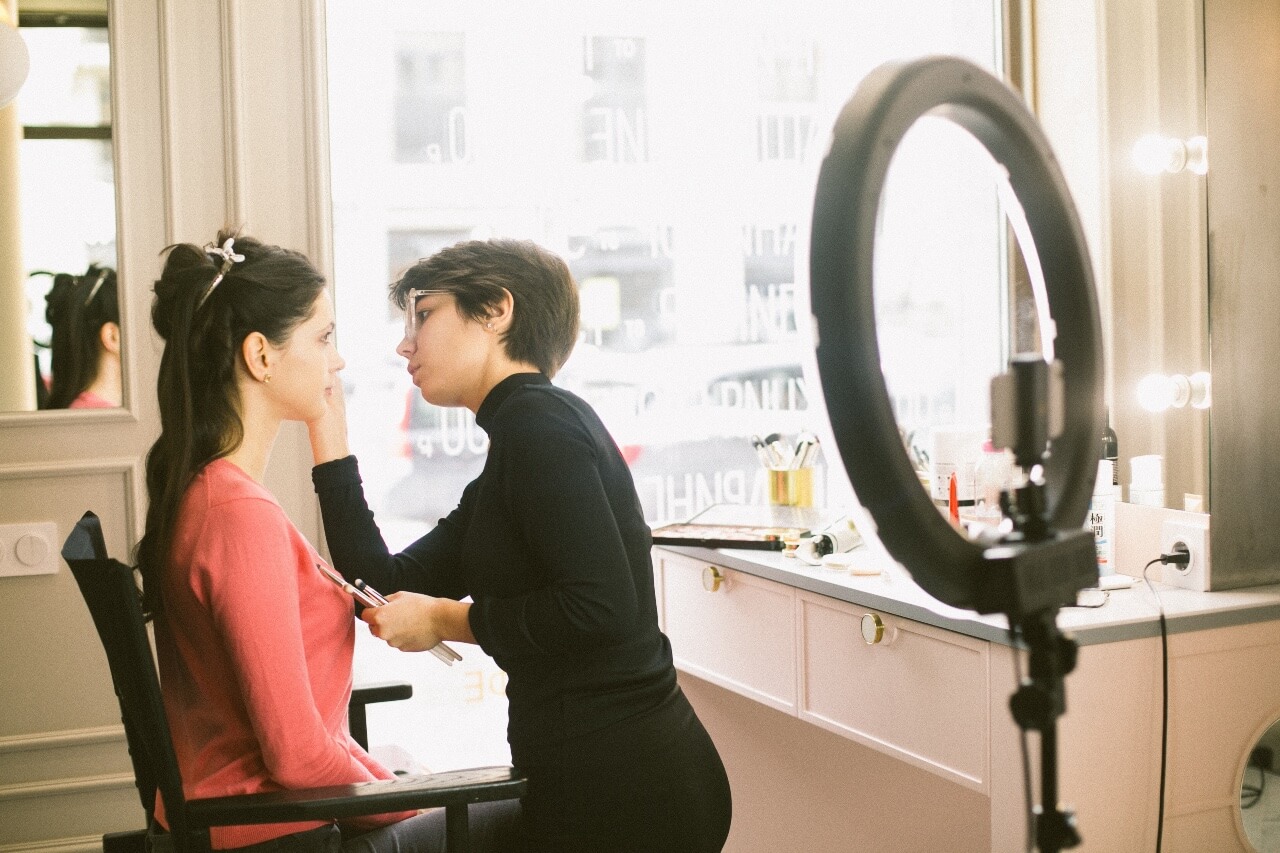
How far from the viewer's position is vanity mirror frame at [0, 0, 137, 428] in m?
2.00

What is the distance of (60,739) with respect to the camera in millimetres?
2037

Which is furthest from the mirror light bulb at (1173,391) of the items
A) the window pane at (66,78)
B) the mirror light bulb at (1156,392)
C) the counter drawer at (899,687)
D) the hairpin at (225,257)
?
the window pane at (66,78)

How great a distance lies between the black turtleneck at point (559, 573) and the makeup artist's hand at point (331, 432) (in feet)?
0.84

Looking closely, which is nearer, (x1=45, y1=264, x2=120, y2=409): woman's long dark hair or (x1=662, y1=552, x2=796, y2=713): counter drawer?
(x1=662, y1=552, x2=796, y2=713): counter drawer

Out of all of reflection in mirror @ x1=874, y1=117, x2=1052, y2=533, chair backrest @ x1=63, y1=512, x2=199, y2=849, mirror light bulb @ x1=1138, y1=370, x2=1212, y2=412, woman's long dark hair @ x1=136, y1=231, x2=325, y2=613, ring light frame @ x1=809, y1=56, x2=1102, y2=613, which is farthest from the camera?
reflection in mirror @ x1=874, y1=117, x2=1052, y2=533

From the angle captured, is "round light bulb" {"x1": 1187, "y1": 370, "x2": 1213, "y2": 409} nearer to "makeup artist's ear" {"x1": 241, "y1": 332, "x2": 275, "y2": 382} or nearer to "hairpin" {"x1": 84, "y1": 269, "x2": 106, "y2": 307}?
"makeup artist's ear" {"x1": 241, "y1": 332, "x2": 275, "y2": 382}

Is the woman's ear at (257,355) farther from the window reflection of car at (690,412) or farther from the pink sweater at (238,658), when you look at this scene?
the window reflection of car at (690,412)

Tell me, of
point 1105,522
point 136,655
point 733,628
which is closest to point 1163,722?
point 1105,522

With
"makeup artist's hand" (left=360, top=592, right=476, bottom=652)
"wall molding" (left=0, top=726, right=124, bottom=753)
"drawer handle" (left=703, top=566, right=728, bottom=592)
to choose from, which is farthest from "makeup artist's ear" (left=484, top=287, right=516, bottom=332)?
"wall molding" (left=0, top=726, right=124, bottom=753)

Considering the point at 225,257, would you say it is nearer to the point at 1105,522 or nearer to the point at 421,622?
the point at 421,622

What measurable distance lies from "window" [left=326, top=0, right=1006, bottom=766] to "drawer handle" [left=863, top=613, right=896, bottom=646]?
951 millimetres

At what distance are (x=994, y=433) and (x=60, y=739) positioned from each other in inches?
76.9

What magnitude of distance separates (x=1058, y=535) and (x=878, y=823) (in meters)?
1.68

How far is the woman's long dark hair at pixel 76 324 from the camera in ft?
6.64
